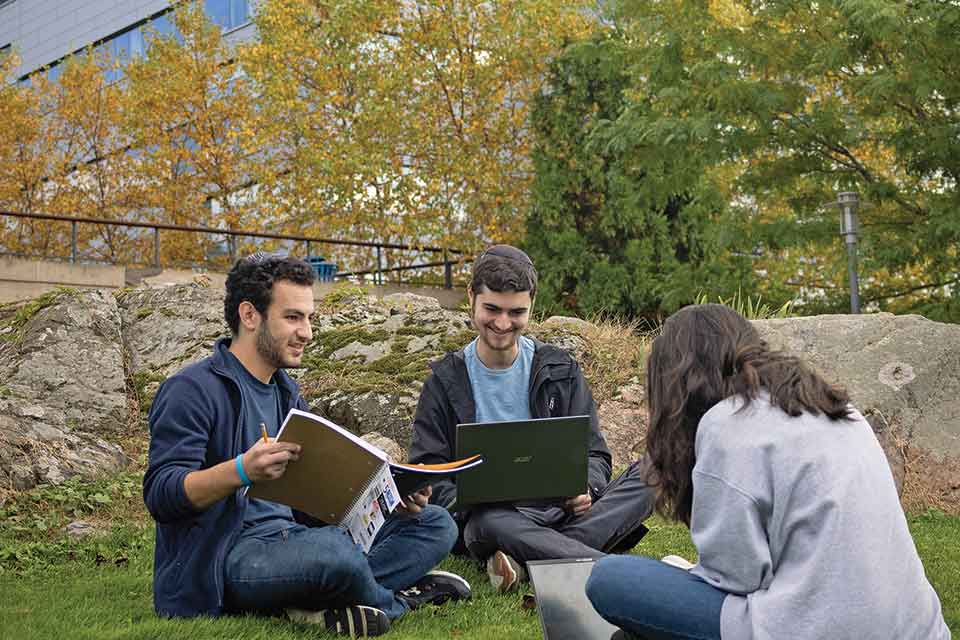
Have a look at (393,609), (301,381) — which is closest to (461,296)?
(301,381)

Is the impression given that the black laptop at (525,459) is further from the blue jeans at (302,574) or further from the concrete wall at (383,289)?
the concrete wall at (383,289)

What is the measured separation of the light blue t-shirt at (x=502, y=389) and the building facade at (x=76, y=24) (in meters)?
28.7

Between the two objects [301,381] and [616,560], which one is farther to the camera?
[301,381]

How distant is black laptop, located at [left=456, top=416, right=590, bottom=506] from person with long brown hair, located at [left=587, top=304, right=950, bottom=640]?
1484 mm

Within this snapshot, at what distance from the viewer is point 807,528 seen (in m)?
2.92

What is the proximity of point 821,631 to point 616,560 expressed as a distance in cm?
81

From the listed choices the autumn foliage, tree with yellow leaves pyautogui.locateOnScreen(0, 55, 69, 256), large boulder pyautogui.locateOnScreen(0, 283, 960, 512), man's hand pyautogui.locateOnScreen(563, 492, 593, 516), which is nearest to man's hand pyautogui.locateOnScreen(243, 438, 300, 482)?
man's hand pyautogui.locateOnScreen(563, 492, 593, 516)

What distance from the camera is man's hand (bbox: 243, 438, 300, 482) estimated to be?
3.83m

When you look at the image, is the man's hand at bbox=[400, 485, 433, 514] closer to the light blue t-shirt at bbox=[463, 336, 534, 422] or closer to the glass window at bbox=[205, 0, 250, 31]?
the light blue t-shirt at bbox=[463, 336, 534, 422]

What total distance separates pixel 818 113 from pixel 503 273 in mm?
8121

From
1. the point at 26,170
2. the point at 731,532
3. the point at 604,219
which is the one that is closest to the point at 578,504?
the point at 731,532

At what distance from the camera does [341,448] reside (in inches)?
155

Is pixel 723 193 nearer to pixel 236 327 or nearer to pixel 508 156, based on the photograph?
pixel 508 156

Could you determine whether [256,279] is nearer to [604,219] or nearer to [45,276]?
[604,219]
